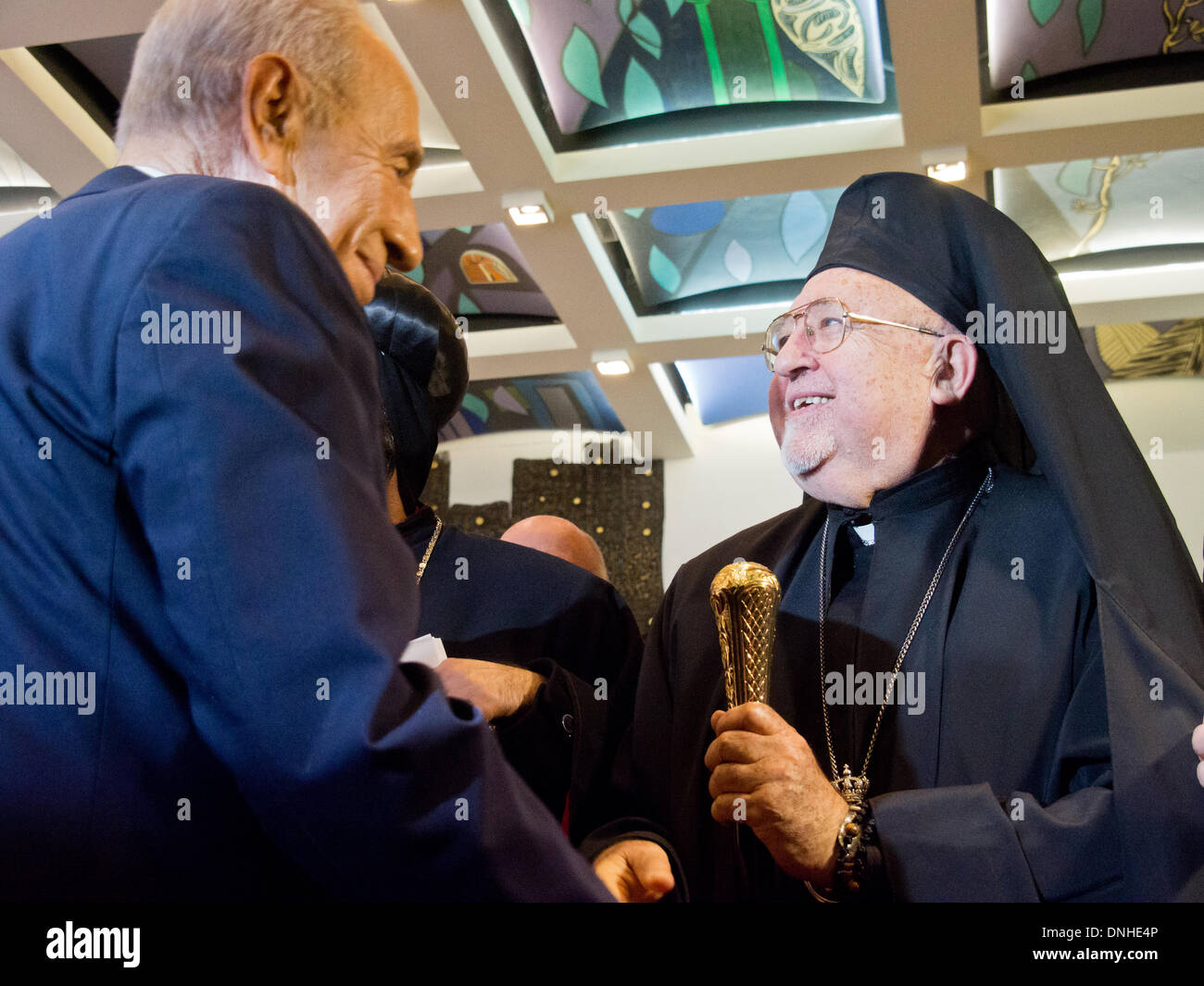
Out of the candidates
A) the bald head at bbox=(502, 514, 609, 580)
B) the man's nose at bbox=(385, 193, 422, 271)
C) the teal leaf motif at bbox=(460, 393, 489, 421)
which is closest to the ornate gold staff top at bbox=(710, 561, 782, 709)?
the man's nose at bbox=(385, 193, 422, 271)

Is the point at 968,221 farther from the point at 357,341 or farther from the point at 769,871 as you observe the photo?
the point at 357,341

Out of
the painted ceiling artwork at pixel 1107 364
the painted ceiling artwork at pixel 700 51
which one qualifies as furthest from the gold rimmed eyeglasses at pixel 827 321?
the painted ceiling artwork at pixel 1107 364

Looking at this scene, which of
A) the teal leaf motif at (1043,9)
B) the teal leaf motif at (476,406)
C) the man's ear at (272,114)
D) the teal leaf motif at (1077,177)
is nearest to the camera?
the man's ear at (272,114)

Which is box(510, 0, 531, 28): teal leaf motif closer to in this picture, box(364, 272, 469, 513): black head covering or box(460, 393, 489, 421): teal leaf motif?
box(364, 272, 469, 513): black head covering

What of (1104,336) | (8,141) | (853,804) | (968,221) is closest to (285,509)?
A: (853,804)

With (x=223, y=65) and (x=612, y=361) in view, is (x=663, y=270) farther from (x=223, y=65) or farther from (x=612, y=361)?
(x=223, y=65)

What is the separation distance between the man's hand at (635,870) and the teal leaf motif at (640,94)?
14.7 feet

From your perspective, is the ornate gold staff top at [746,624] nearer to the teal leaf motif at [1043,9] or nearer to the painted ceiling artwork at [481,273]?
the teal leaf motif at [1043,9]

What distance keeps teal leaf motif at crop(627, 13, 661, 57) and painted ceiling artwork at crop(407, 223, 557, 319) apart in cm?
160

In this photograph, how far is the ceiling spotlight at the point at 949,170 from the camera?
579 centimetres

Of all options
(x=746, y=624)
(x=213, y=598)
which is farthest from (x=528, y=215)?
(x=213, y=598)

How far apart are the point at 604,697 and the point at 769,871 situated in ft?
1.39

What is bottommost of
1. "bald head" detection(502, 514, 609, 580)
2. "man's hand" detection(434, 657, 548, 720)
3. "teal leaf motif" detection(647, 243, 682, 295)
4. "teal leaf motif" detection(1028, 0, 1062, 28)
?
"man's hand" detection(434, 657, 548, 720)

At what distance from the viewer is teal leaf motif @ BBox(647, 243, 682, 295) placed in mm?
7316
